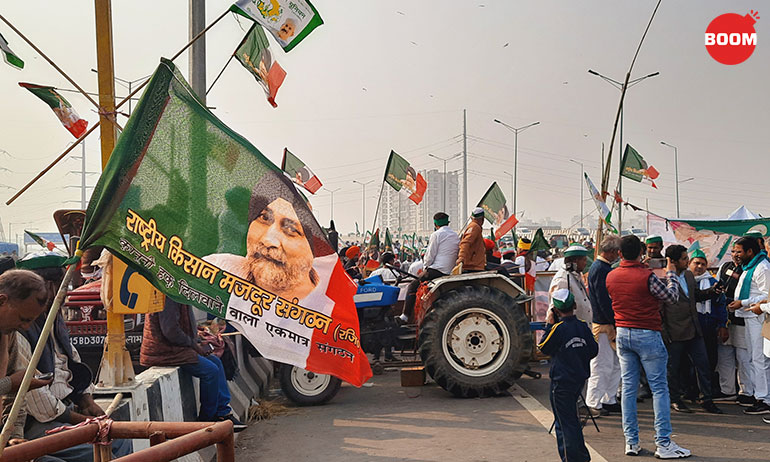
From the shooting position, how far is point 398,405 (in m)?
9.03

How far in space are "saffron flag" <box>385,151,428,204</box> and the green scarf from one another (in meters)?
11.4

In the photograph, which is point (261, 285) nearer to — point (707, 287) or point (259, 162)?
point (259, 162)

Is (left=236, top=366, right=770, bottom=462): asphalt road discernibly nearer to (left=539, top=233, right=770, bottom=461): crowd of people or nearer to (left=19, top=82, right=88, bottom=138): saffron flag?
(left=539, top=233, right=770, bottom=461): crowd of people

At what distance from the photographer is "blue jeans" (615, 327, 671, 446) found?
6.66 metres

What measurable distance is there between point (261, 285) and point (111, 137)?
231 centimetres

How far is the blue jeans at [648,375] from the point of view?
6.66m

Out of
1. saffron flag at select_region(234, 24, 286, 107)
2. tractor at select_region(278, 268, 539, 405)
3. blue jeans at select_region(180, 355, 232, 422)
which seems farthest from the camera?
saffron flag at select_region(234, 24, 286, 107)

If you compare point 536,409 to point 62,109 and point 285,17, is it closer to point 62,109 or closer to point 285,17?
point 285,17

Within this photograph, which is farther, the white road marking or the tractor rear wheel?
the tractor rear wheel

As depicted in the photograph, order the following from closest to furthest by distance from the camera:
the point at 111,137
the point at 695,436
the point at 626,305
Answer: the point at 111,137, the point at 626,305, the point at 695,436

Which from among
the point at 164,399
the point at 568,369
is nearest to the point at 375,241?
the point at 568,369

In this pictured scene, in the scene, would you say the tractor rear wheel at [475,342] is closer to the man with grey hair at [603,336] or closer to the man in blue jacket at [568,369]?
the man with grey hair at [603,336]

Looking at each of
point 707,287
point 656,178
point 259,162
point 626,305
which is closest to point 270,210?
point 259,162

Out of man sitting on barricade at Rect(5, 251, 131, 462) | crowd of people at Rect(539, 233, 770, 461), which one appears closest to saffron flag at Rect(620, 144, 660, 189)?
crowd of people at Rect(539, 233, 770, 461)
